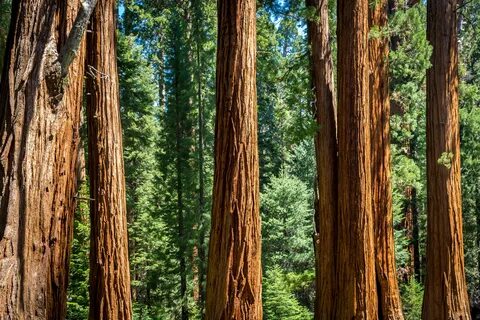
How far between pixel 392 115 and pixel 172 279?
11.8 metres

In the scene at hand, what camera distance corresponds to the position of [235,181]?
4820 millimetres

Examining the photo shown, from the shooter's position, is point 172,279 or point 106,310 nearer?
point 106,310

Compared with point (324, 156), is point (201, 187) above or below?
above

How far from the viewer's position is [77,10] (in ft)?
12.1

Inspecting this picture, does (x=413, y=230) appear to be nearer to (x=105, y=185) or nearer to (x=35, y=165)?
(x=105, y=185)

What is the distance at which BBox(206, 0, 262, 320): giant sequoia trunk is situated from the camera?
15.7 feet

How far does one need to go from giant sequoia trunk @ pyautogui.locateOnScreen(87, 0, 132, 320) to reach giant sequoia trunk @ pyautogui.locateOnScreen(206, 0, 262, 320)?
→ 5.13 feet

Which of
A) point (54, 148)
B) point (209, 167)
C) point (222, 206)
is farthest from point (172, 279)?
point (54, 148)

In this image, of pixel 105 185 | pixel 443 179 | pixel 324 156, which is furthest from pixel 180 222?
pixel 105 185

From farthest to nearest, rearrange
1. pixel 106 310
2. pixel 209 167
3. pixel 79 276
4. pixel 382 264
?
pixel 209 167, pixel 79 276, pixel 382 264, pixel 106 310

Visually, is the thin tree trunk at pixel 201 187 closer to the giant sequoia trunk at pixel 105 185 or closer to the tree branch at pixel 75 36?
the giant sequoia trunk at pixel 105 185

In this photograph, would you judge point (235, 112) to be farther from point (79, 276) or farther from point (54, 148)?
point (79, 276)

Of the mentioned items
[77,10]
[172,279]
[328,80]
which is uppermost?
[328,80]

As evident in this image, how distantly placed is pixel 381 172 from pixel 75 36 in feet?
20.1
